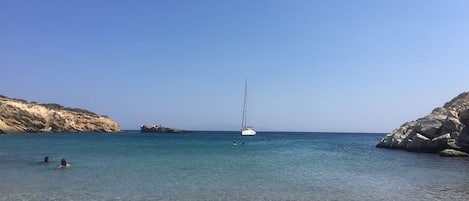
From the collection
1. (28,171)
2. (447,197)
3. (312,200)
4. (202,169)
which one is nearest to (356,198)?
(312,200)

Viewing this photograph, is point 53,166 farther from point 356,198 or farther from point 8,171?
point 356,198

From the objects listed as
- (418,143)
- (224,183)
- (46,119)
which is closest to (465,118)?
(418,143)

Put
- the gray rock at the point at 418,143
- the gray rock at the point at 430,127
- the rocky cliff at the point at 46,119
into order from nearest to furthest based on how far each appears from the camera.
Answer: the gray rock at the point at 418,143 → the gray rock at the point at 430,127 → the rocky cliff at the point at 46,119

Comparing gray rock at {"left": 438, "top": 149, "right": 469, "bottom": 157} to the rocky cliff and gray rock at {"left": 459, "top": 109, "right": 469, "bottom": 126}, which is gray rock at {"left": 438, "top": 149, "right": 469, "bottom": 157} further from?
the rocky cliff

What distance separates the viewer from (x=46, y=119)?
135 meters

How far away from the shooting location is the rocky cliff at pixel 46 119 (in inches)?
4685

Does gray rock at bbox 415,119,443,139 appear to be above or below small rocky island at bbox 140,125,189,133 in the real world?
above

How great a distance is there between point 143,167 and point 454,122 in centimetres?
4126

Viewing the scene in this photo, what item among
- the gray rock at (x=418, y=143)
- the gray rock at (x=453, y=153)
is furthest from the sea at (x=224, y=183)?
the gray rock at (x=418, y=143)

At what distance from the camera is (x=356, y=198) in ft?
69.0

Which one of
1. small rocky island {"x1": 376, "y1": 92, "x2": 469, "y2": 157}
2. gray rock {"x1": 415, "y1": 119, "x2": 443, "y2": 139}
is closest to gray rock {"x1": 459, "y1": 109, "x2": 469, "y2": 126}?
small rocky island {"x1": 376, "y1": 92, "x2": 469, "y2": 157}

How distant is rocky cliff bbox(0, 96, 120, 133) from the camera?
119000 mm

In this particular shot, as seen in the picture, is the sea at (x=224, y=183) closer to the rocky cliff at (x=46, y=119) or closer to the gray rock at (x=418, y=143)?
the gray rock at (x=418, y=143)

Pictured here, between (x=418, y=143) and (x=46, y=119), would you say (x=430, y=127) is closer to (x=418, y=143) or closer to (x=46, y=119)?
(x=418, y=143)
